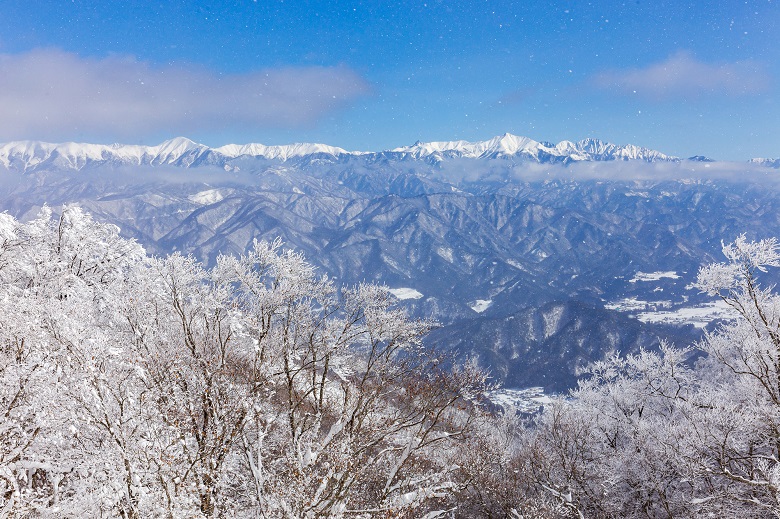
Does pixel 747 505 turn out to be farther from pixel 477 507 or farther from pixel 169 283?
pixel 169 283

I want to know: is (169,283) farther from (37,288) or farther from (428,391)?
(428,391)

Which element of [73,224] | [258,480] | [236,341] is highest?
[73,224]

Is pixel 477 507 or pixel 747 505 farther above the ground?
pixel 747 505

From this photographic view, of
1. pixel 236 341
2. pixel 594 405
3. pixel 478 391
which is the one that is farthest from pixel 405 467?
pixel 594 405

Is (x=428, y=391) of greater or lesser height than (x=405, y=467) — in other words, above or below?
above

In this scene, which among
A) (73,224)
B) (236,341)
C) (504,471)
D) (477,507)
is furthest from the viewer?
(504,471)

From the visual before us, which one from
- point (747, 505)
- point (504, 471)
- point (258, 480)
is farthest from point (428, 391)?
point (504, 471)

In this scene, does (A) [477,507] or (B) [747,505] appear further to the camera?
(A) [477,507]

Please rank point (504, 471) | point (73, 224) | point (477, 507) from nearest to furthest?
1. point (73, 224)
2. point (477, 507)
3. point (504, 471)

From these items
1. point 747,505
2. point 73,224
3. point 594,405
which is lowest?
point 594,405
